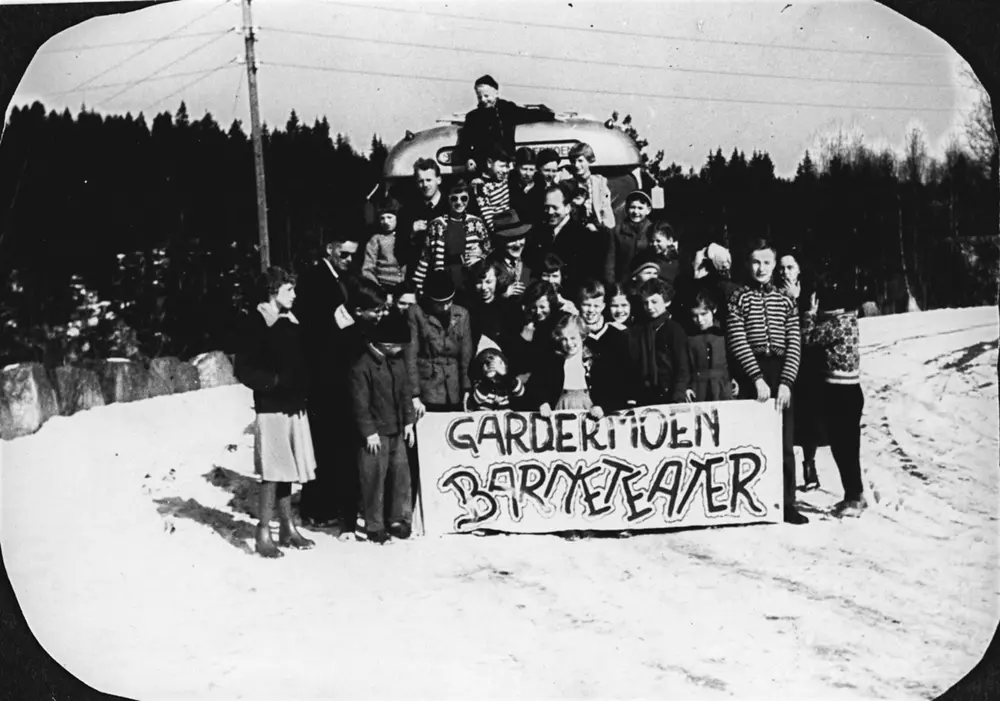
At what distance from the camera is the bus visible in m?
4.22

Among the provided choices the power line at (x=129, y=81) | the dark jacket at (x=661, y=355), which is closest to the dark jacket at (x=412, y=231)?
the dark jacket at (x=661, y=355)

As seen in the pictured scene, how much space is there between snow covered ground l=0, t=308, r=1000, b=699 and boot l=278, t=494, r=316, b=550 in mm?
46

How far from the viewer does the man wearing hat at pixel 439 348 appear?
13.8 feet

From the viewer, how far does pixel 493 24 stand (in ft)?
13.9

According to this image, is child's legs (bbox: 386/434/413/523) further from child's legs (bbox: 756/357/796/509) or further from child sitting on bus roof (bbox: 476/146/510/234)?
child's legs (bbox: 756/357/796/509)

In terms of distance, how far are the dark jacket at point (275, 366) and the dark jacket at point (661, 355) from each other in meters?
1.39

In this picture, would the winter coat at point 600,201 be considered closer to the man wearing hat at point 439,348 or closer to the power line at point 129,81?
the man wearing hat at point 439,348

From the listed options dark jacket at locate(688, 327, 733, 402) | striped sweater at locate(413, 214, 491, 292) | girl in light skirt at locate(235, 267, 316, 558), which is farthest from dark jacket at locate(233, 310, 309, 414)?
dark jacket at locate(688, 327, 733, 402)

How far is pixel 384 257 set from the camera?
423cm

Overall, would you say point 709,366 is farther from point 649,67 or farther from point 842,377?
point 649,67

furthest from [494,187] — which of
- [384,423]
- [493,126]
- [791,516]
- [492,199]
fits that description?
[791,516]

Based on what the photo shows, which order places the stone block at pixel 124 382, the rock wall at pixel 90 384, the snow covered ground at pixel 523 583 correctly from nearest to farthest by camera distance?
the snow covered ground at pixel 523 583 → the rock wall at pixel 90 384 → the stone block at pixel 124 382

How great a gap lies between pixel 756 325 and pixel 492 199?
1.22 meters

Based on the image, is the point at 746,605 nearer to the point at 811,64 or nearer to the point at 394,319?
the point at 394,319
